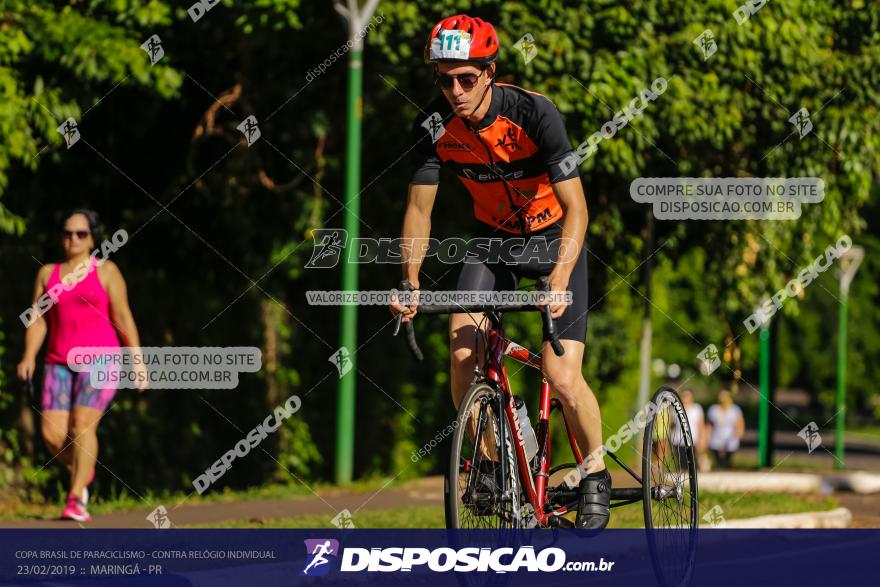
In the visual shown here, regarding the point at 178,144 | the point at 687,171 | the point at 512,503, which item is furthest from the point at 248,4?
the point at 512,503

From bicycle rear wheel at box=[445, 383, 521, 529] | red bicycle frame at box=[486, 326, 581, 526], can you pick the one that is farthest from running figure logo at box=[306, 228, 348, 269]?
bicycle rear wheel at box=[445, 383, 521, 529]

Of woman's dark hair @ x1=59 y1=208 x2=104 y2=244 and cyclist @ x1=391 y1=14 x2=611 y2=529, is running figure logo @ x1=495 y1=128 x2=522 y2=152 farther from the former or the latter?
woman's dark hair @ x1=59 y1=208 x2=104 y2=244

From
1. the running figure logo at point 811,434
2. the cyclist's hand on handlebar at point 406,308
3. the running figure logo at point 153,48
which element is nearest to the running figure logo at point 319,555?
the cyclist's hand on handlebar at point 406,308

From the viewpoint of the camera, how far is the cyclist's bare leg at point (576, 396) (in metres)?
6.04

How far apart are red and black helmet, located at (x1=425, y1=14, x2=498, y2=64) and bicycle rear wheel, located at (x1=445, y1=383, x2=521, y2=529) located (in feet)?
4.36

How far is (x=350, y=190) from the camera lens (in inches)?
471

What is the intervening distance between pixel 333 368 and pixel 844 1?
20.6 ft

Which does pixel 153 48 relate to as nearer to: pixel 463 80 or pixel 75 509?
pixel 75 509

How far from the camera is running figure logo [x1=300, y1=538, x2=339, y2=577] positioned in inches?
251

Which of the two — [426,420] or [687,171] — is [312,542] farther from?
[426,420]

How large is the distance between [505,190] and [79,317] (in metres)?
3.44

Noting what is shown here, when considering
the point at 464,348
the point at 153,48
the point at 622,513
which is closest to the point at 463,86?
the point at 464,348

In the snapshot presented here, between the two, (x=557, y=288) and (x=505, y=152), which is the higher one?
(x=505, y=152)

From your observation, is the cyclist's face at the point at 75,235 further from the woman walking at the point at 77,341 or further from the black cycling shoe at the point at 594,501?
the black cycling shoe at the point at 594,501
